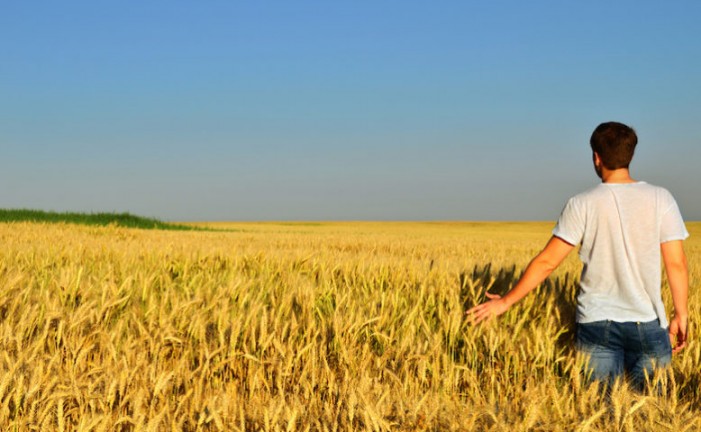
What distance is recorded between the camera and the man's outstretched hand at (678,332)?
10.4 ft

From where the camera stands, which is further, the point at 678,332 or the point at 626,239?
the point at 678,332

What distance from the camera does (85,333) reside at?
3.30 meters

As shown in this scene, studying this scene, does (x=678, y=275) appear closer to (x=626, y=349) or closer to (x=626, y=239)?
(x=626, y=239)

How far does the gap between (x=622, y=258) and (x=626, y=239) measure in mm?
98

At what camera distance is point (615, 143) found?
304cm

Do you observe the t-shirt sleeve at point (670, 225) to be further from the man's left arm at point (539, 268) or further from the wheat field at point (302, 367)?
the wheat field at point (302, 367)

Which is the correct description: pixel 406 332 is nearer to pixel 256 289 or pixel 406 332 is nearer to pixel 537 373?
pixel 537 373

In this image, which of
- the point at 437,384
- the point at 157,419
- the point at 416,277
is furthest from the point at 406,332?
the point at 157,419

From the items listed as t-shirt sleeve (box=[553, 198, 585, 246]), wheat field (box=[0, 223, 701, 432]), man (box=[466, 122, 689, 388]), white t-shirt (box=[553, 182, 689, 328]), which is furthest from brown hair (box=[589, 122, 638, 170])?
wheat field (box=[0, 223, 701, 432])

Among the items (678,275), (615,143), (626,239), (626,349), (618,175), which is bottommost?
(626,349)

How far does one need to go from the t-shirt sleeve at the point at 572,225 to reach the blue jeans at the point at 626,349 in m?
0.45

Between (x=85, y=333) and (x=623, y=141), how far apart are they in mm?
2972

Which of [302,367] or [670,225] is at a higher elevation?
[670,225]

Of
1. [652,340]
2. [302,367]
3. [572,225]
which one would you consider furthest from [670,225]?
[302,367]
